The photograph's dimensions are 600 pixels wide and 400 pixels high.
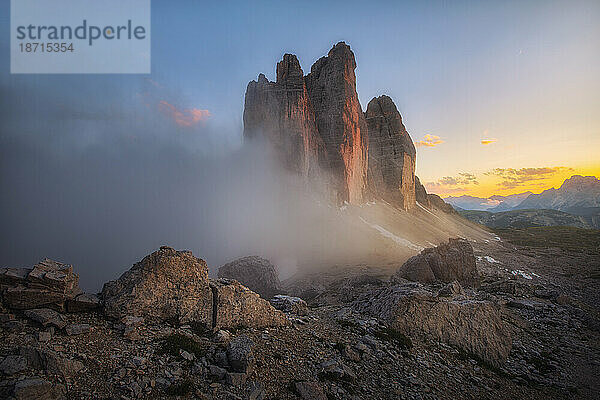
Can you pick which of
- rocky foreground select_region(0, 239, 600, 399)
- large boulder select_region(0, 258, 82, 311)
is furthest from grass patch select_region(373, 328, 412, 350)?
large boulder select_region(0, 258, 82, 311)

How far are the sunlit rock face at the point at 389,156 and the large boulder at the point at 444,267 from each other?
97410 mm

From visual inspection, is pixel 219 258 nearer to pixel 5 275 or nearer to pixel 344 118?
pixel 5 275

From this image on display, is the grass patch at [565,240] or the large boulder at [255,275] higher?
the large boulder at [255,275]

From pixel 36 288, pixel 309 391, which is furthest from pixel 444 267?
pixel 36 288

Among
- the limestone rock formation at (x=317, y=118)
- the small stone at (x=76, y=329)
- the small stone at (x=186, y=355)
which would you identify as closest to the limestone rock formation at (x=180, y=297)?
the small stone at (x=76, y=329)

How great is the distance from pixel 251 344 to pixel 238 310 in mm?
2876

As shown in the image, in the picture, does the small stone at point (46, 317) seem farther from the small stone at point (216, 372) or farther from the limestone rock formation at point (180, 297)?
the small stone at point (216, 372)

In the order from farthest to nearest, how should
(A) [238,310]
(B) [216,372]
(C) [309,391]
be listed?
1. (A) [238,310]
2. (C) [309,391]
3. (B) [216,372]

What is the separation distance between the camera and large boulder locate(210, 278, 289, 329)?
14.3 metres

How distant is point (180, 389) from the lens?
29.0 feet

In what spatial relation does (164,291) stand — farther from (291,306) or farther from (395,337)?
(395,337)

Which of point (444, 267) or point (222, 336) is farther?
point (444, 267)

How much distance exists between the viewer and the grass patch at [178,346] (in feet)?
34.6

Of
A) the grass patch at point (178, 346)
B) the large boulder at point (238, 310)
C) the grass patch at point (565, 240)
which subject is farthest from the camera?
the grass patch at point (565, 240)
